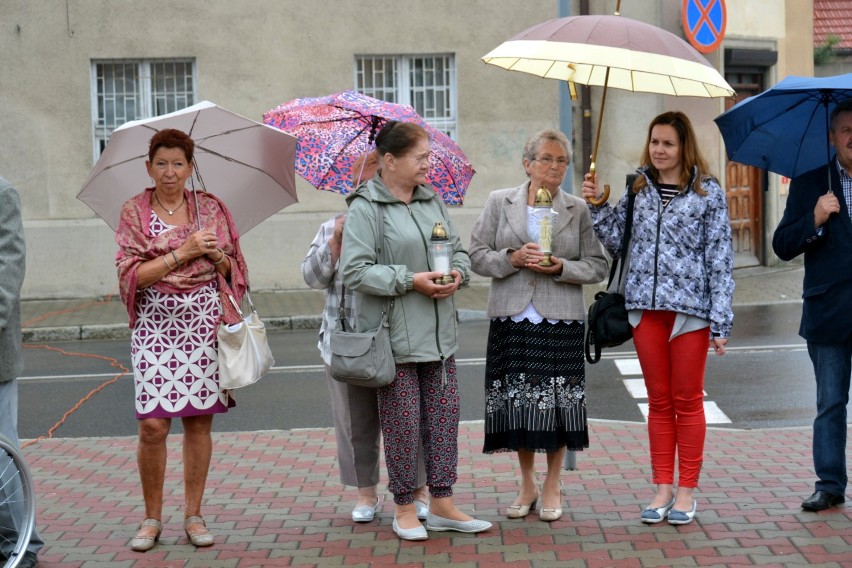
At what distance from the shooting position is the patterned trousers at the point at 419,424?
562 centimetres

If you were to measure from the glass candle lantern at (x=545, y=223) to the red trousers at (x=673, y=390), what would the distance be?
596mm

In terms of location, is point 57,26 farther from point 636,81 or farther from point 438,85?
point 636,81

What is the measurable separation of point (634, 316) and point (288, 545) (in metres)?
2.01

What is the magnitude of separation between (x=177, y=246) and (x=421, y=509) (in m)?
1.79

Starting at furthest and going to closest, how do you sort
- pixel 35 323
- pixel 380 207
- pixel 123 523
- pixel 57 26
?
pixel 57 26 < pixel 35 323 < pixel 123 523 < pixel 380 207

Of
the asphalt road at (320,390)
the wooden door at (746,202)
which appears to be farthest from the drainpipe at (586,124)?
the asphalt road at (320,390)

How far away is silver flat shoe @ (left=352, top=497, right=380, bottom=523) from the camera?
19.8 ft

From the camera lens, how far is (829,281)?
5922 millimetres

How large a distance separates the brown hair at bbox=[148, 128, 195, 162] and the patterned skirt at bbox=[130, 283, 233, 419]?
0.64m

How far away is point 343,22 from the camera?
17.3 meters

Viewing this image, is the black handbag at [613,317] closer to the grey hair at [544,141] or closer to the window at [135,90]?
the grey hair at [544,141]

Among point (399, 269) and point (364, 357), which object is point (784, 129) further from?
point (364, 357)

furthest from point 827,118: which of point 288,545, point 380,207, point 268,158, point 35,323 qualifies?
point 35,323

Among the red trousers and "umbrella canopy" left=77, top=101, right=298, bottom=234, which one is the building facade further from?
the red trousers
